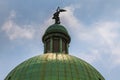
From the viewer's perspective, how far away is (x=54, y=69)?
47562 millimetres

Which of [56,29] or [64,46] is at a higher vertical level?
[56,29]

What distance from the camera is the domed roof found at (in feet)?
154

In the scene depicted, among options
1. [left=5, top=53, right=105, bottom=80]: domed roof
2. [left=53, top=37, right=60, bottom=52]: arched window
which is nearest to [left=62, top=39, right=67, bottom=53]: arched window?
[left=53, top=37, right=60, bottom=52]: arched window

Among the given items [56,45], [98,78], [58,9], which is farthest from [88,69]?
[58,9]

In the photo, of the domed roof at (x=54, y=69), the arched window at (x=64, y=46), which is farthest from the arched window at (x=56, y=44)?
the domed roof at (x=54, y=69)

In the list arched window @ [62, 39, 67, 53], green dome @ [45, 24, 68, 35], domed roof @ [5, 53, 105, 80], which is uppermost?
green dome @ [45, 24, 68, 35]

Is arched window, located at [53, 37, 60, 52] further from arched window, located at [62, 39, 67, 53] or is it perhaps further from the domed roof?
the domed roof

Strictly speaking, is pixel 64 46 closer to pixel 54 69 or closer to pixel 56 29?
pixel 56 29

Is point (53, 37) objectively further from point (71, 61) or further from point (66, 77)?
point (66, 77)

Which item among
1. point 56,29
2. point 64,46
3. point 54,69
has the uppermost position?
point 56,29

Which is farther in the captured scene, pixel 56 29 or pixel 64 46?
pixel 56 29

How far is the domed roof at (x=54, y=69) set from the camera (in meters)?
46.8

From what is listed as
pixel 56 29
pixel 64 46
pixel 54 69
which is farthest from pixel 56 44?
pixel 54 69

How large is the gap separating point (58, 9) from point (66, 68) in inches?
750
